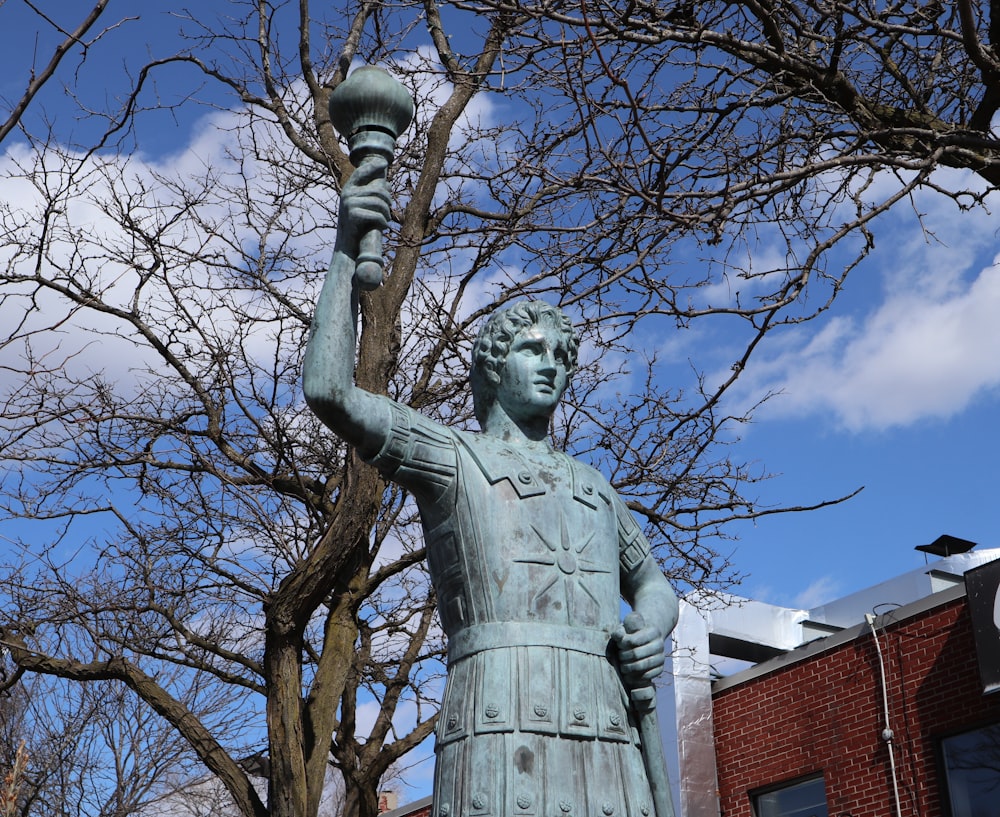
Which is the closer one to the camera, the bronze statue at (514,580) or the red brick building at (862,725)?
the bronze statue at (514,580)

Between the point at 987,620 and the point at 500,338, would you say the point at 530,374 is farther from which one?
Answer: the point at 987,620

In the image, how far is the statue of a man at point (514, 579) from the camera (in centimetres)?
364

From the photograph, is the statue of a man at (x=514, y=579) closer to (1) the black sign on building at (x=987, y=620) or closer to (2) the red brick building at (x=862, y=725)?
(1) the black sign on building at (x=987, y=620)

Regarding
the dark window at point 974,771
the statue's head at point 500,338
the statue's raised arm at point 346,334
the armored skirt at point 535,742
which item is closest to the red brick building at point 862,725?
the dark window at point 974,771

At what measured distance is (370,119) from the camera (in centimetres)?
388

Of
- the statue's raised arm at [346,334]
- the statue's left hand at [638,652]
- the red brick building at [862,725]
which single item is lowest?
the statue's left hand at [638,652]

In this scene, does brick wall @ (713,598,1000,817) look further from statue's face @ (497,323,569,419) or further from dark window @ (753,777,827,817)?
statue's face @ (497,323,569,419)

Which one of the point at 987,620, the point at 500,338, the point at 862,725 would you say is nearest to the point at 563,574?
the point at 500,338

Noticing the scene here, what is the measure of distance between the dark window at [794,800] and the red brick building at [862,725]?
0.04 ft

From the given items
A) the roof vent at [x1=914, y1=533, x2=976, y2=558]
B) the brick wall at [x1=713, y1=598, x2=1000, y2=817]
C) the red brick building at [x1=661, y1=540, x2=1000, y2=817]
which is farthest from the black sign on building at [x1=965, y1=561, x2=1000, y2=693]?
the roof vent at [x1=914, y1=533, x2=976, y2=558]

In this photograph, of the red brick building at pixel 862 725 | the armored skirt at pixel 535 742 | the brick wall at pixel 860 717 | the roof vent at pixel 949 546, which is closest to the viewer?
the armored skirt at pixel 535 742

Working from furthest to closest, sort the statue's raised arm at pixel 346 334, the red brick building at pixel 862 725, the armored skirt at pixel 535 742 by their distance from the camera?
1. the red brick building at pixel 862 725
2. the statue's raised arm at pixel 346 334
3. the armored skirt at pixel 535 742

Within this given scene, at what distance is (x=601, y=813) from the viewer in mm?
3621

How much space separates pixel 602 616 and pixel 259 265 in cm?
828
